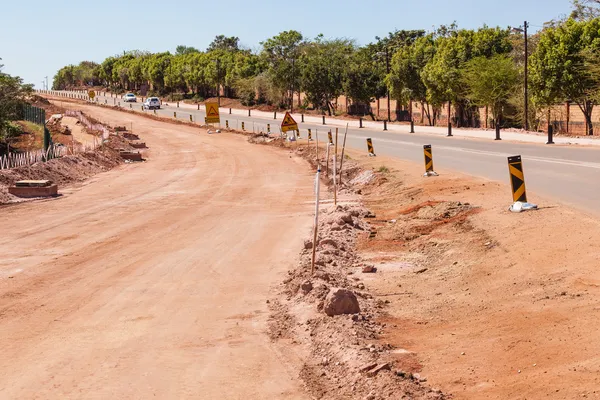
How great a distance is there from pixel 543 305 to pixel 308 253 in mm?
7322

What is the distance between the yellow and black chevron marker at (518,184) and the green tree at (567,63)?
109 ft

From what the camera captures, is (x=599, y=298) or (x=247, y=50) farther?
(x=247, y=50)

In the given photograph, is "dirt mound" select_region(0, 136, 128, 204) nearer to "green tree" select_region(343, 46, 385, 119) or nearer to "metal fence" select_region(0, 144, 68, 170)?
"metal fence" select_region(0, 144, 68, 170)

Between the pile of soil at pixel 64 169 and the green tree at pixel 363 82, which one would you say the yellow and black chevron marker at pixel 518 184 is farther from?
the green tree at pixel 363 82

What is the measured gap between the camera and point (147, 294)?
13.1 metres

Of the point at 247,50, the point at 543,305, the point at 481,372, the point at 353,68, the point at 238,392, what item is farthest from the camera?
the point at 247,50

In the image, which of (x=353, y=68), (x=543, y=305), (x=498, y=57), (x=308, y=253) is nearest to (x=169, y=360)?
(x=543, y=305)

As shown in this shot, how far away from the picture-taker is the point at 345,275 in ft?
43.7

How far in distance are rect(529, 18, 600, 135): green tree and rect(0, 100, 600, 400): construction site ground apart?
28741 mm

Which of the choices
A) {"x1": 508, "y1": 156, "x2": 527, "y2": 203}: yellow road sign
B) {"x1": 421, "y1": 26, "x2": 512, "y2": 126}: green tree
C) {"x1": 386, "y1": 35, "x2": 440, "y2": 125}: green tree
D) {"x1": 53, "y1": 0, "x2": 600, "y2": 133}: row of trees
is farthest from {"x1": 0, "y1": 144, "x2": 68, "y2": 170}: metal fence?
{"x1": 386, "y1": 35, "x2": 440, "y2": 125}: green tree

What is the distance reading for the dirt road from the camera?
8727mm

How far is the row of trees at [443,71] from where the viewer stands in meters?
48.2

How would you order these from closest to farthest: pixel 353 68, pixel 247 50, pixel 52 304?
pixel 52 304, pixel 353 68, pixel 247 50

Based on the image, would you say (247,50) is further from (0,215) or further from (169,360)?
(169,360)
